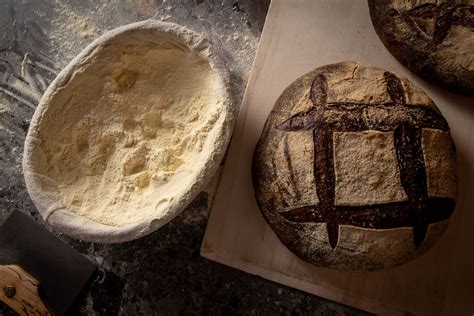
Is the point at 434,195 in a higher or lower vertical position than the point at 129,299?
higher

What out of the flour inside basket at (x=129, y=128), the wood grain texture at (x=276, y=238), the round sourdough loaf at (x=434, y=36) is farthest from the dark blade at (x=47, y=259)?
the round sourdough loaf at (x=434, y=36)

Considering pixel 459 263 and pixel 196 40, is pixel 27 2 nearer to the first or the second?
pixel 196 40

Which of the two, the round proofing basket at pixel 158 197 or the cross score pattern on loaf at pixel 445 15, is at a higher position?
the cross score pattern on loaf at pixel 445 15

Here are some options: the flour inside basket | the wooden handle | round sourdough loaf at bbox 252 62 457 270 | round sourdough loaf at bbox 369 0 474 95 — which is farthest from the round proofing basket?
round sourdough loaf at bbox 369 0 474 95

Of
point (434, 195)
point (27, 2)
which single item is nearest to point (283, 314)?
point (434, 195)

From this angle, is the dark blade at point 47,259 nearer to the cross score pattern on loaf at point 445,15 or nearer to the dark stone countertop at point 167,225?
the dark stone countertop at point 167,225

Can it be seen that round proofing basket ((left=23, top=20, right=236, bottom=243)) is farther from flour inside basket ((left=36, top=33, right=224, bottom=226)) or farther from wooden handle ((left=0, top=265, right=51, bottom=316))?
Answer: wooden handle ((left=0, top=265, right=51, bottom=316))
